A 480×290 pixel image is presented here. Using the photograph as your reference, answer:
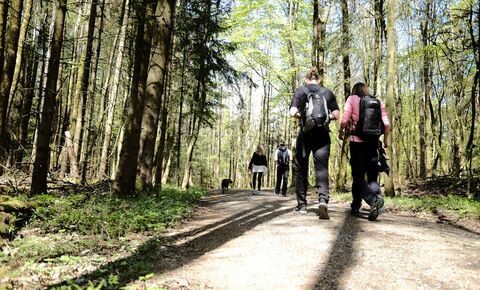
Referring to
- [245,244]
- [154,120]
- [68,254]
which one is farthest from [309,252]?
[154,120]

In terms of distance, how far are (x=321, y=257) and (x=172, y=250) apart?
6.38ft

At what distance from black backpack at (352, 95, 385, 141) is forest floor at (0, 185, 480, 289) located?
1447 millimetres

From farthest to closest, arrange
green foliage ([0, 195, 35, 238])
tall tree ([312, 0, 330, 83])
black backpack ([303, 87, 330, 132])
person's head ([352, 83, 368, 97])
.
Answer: tall tree ([312, 0, 330, 83]), person's head ([352, 83, 368, 97]), black backpack ([303, 87, 330, 132]), green foliage ([0, 195, 35, 238])

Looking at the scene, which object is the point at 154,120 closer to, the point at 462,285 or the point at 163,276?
the point at 163,276

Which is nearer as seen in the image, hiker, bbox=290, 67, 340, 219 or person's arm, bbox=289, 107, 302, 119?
hiker, bbox=290, 67, 340, 219

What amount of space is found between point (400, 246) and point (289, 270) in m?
1.61

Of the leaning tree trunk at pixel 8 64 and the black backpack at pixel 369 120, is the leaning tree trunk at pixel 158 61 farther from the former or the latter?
the black backpack at pixel 369 120

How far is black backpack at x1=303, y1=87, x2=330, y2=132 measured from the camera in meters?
6.16

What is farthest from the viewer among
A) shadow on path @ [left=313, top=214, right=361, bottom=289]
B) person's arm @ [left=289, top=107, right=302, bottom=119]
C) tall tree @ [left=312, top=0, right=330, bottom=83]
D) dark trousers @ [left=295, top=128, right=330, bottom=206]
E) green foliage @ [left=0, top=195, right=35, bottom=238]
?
tall tree @ [left=312, top=0, right=330, bottom=83]

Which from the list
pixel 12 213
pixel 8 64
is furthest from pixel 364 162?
pixel 8 64

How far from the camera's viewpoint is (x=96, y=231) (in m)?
5.61

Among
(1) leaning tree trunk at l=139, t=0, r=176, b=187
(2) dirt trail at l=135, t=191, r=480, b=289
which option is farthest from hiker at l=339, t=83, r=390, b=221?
(1) leaning tree trunk at l=139, t=0, r=176, b=187

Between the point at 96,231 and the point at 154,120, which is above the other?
the point at 154,120

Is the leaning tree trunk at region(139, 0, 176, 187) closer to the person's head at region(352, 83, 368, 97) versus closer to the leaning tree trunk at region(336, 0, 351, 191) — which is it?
the person's head at region(352, 83, 368, 97)
